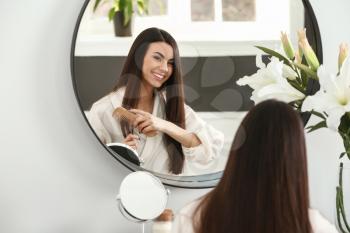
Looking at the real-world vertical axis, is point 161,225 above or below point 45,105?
below

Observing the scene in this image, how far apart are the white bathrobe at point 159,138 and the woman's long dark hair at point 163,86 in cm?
1

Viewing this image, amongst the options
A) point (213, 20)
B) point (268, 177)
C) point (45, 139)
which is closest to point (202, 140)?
point (213, 20)

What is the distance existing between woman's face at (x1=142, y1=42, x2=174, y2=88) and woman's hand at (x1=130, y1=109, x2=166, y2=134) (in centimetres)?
8

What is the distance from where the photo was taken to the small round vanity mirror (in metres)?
1.61

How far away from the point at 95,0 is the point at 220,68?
15.5 inches

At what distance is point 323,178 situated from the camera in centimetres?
190

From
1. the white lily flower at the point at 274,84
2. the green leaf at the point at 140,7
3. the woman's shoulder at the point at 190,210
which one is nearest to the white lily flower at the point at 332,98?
the white lily flower at the point at 274,84

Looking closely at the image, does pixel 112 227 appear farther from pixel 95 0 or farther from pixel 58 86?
pixel 95 0

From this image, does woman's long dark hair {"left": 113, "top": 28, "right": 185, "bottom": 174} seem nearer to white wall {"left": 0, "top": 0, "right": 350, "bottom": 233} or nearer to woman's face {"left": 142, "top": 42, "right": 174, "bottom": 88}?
woman's face {"left": 142, "top": 42, "right": 174, "bottom": 88}

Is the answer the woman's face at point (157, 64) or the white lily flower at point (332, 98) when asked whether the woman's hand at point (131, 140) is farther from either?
the white lily flower at point (332, 98)

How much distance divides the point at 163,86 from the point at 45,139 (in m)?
0.36

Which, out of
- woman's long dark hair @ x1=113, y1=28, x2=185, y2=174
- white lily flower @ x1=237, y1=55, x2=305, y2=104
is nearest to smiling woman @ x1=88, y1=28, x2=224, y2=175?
woman's long dark hair @ x1=113, y1=28, x2=185, y2=174

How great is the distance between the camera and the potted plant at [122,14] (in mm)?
1781

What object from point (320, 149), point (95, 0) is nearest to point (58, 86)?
point (95, 0)
